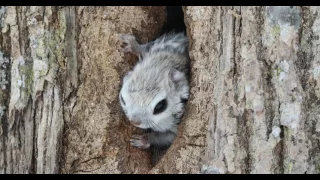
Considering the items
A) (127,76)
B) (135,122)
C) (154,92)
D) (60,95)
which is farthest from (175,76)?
(60,95)

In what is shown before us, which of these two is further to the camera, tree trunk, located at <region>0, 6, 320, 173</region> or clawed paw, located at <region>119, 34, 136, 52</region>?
clawed paw, located at <region>119, 34, 136, 52</region>

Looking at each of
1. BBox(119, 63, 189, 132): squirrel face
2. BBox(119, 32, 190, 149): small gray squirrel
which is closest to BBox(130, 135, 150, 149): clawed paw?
BBox(119, 32, 190, 149): small gray squirrel

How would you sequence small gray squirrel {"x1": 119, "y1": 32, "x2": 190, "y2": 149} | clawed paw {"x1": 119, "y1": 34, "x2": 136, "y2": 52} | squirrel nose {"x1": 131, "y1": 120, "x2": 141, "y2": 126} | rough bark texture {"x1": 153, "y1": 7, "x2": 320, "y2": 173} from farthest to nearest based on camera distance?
clawed paw {"x1": 119, "y1": 34, "x2": 136, "y2": 52} < small gray squirrel {"x1": 119, "y1": 32, "x2": 190, "y2": 149} < squirrel nose {"x1": 131, "y1": 120, "x2": 141, "y2": 126} < rough bark texture {"x1": 153, "y1": 7, "x2": 320, "y2": 173}

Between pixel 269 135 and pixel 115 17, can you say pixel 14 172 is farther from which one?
pixel 269 135

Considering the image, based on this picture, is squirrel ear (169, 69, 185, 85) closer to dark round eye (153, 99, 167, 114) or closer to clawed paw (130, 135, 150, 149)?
dark round eye (153, 99, 167, 114)

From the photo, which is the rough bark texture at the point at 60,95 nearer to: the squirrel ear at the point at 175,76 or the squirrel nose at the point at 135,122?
the squirrel nose at the point at 135,122

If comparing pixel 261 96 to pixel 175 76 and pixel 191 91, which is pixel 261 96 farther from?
pixel 175 76
